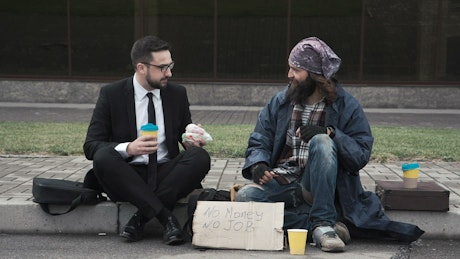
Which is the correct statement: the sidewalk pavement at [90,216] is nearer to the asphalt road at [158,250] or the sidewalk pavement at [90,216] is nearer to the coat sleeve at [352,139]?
the asphalt road at [158,250]

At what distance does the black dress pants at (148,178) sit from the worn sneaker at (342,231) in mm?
1030

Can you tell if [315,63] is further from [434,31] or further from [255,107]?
[434,31]

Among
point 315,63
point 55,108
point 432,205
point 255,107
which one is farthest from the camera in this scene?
point 255,107

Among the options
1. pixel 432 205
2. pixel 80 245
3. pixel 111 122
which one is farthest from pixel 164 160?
pixel 432 205

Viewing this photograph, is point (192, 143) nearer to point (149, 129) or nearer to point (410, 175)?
point (149, 129)

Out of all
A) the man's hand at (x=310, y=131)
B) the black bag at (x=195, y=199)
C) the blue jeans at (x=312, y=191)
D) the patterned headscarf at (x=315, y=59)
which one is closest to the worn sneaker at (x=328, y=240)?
the blue jeans at (x=312, y=191)

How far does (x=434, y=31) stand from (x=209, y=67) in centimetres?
562

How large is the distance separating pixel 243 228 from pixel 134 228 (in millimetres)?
783

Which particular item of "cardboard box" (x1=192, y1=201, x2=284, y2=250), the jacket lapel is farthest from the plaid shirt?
the jacket lapel

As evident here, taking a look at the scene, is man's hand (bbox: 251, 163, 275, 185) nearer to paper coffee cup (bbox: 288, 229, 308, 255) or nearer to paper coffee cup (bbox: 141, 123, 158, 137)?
paper coffee cup (bbox: 288, 229, 308, 255)

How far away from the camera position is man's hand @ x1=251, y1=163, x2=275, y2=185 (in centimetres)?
432

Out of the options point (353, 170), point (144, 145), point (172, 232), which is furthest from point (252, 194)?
point (144, 145)

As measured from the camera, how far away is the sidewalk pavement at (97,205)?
15.2 ft

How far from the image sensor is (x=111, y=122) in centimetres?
464
